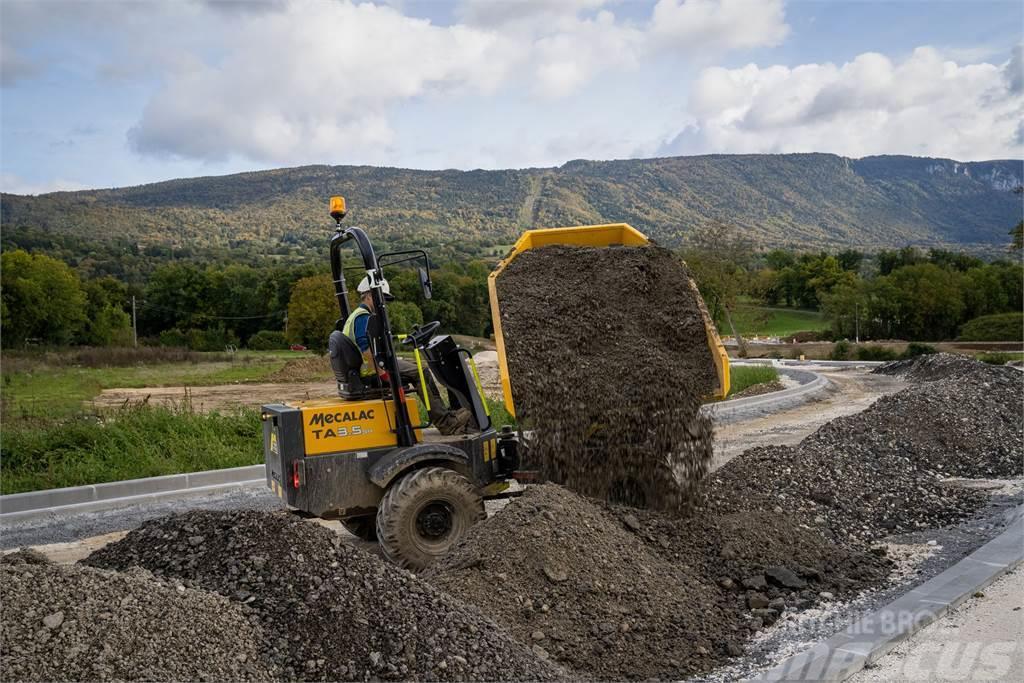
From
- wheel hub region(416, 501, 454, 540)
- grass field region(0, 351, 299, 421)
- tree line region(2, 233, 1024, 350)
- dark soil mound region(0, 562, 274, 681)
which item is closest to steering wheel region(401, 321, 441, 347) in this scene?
wheel hub region(416, 501, 454, 540)

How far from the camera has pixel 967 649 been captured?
16.5 ft

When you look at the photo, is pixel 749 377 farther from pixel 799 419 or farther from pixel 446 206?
pixel 446 206

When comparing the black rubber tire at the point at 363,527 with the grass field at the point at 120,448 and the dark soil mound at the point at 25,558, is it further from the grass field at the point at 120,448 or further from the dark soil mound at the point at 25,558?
the grass field at the point at 120,448

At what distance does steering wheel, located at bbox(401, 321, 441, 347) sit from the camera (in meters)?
7.27

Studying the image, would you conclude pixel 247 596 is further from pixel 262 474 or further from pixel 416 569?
pixel 262 474

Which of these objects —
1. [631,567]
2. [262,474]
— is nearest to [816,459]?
[631,567]

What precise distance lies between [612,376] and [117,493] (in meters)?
5.89

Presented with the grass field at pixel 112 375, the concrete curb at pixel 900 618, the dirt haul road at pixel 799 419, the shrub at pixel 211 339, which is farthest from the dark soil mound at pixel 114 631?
the shrub at pixel 211 339

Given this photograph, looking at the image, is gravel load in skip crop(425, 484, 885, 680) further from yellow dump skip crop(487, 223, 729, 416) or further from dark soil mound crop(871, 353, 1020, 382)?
dark soil mound crop(871, 353, 1020, 382)

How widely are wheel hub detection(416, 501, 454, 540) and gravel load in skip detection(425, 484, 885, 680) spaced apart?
0.71 metres

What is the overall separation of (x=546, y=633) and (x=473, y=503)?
179cm

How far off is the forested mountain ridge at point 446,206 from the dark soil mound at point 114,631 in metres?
38.6

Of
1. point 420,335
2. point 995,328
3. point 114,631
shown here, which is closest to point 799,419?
point 420,335

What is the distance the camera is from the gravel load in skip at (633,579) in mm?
5266
